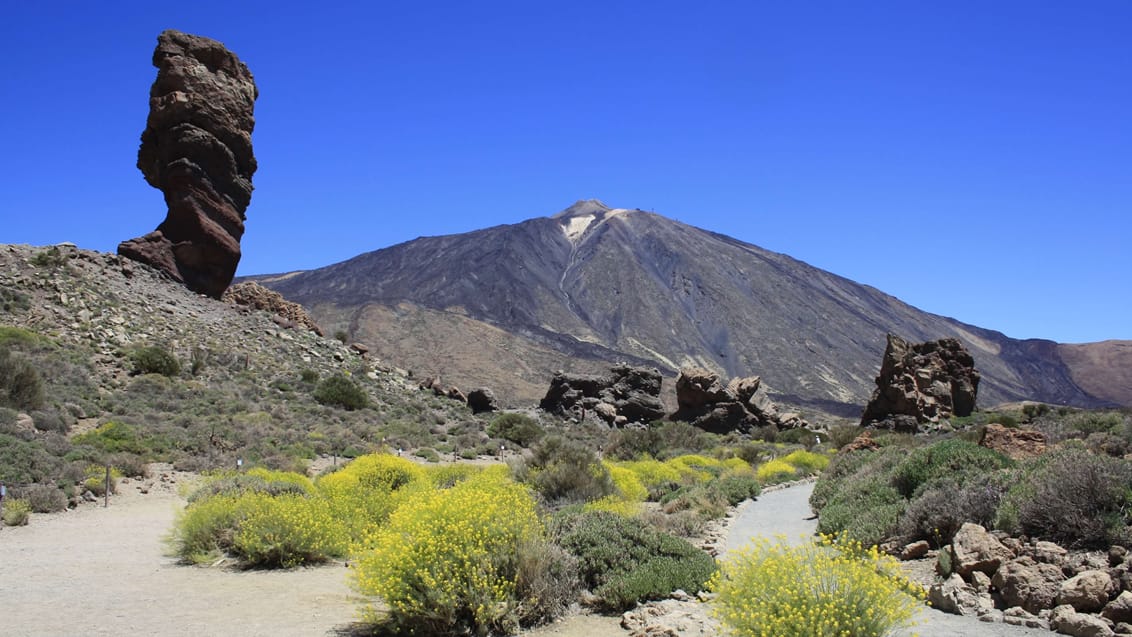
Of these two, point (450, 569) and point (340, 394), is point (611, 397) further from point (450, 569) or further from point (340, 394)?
point (450, 569)

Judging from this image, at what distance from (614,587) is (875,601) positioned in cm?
313

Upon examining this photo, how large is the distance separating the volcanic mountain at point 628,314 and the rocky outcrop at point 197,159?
3320 cm

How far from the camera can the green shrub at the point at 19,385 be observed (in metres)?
20.9

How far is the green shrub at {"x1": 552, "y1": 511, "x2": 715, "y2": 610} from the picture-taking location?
7742mm

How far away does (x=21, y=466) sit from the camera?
52.0ft

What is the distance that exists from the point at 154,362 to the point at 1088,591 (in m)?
29.3

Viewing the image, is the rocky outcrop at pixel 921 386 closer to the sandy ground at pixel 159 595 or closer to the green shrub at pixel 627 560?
the sandy ground at pixel 159 595

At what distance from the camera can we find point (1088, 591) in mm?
6324

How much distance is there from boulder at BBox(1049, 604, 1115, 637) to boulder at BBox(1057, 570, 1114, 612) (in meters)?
0.09

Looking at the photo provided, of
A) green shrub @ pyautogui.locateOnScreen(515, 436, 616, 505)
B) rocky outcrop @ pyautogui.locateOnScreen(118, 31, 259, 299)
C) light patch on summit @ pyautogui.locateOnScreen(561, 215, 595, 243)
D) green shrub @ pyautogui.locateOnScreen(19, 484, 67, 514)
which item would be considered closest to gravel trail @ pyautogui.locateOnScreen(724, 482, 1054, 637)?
green shrub @ pyautogui.locateOnScreen(515, 436, 616, 505)

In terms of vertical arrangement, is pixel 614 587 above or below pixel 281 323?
below

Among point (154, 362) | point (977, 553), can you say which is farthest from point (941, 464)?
point (154, 362)

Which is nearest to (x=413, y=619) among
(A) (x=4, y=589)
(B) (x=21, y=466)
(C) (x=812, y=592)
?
(C) (x=812, y=592)

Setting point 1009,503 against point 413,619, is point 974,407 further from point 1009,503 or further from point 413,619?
point 413,619
